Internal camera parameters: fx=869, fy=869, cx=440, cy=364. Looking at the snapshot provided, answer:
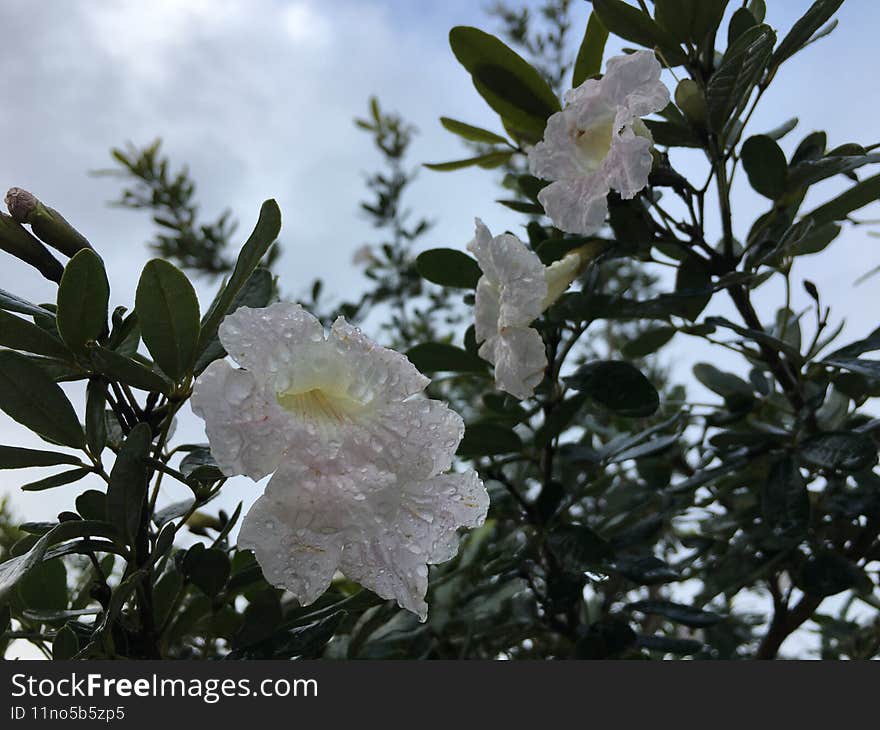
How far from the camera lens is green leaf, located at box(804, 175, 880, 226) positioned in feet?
3.75

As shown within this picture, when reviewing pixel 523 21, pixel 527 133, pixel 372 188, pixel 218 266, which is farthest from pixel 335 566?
pixel 523 21

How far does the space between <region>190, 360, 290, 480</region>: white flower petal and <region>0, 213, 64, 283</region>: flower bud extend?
0.97ft

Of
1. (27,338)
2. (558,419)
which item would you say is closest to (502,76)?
(558,419)

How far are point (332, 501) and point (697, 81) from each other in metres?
0.83

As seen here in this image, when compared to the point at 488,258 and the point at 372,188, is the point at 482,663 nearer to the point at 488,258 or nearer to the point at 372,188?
the point at 488,258

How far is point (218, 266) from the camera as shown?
2656 mm

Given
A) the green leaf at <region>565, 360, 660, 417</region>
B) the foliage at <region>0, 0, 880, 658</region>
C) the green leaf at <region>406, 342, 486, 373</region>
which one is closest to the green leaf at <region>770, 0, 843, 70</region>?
the foliage at <region>0, 0, 880, 658</region>

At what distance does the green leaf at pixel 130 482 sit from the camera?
0.78 meters

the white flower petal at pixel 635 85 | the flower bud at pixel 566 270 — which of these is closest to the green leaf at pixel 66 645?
the flower bud at pixel 566 270

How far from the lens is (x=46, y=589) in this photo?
1.03m

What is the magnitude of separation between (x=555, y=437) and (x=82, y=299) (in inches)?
28.2

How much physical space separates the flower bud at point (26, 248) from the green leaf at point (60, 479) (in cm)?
20

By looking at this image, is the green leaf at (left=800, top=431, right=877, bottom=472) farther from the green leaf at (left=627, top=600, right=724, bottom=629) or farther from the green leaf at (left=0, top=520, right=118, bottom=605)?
the green leaf at (left=0, top=520, right=118, bottom=605)

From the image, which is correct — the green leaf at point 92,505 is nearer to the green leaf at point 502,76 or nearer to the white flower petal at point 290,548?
the white flower petal at point 290,548
